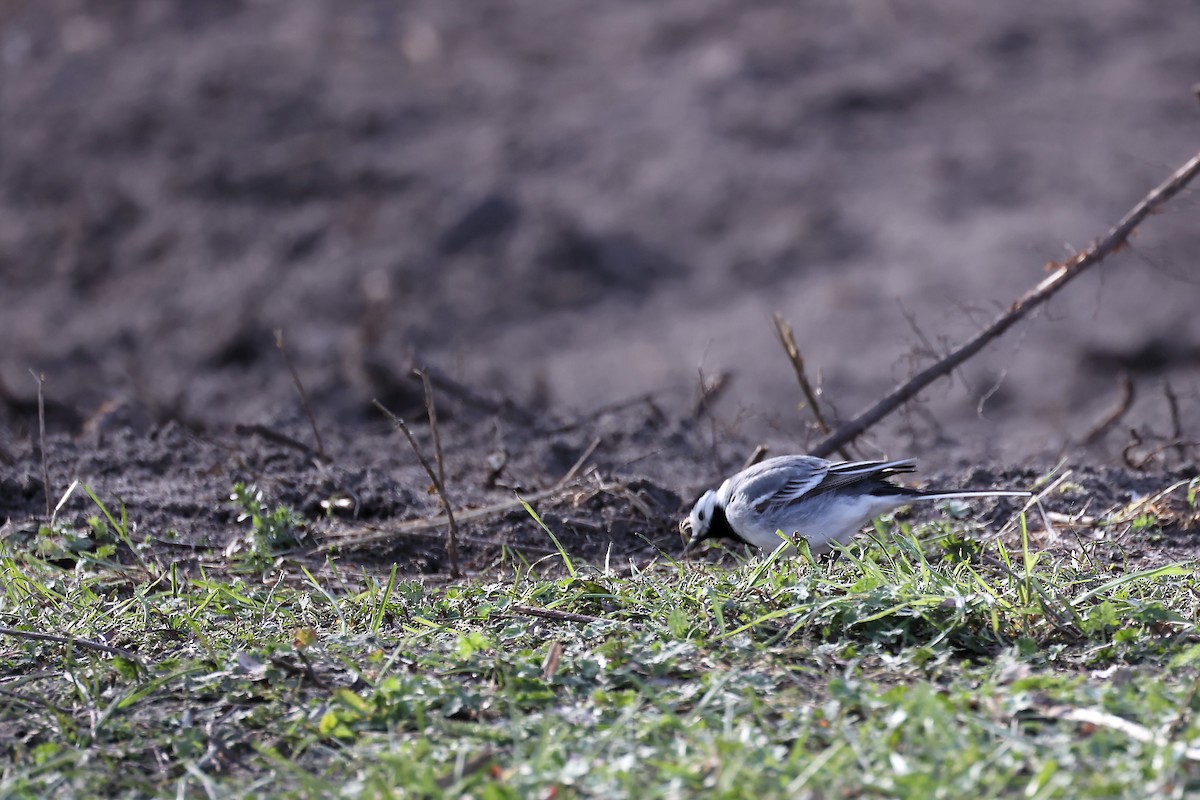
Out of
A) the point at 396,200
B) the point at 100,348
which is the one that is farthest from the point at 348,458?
the point at 396,200

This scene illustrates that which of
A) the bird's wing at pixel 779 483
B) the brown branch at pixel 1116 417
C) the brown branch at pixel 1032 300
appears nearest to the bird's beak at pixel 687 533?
the bird's wing at pixel 779 483

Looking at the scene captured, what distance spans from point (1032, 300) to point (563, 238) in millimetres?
6474

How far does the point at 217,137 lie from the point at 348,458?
746 cm

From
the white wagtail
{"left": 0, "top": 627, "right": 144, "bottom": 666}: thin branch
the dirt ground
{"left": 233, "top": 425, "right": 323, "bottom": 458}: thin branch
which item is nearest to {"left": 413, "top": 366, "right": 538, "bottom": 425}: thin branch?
the dirt ground

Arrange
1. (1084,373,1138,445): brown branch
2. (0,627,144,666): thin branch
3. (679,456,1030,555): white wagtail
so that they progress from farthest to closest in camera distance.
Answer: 1. (1084,373,1138,445): brown branch
2. (679,456,1030,555): white wagtail
3. (0,627,144,666): thin branch

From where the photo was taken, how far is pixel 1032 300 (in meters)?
5.89

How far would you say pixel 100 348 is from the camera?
1093 cm

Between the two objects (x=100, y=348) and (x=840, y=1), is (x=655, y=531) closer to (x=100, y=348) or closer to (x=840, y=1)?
(x=100, y=348)

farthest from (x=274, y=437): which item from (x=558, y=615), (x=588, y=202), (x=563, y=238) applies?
(x=588, y=202)

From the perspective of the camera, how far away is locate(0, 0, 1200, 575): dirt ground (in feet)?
24.1

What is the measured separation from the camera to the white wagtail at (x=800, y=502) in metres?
5.54

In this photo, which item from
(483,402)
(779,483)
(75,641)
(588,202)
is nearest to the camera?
(75,641)

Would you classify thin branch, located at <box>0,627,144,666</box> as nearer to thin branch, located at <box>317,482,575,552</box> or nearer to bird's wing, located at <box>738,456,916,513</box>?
thin branch, located at <box>317,482,575,552</box>

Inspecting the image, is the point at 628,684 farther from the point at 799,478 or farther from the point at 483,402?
the point at 483,402
